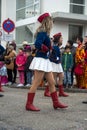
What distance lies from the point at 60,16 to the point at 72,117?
13.7m

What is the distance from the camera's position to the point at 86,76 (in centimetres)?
1373

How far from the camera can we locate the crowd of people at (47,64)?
8.31 meters

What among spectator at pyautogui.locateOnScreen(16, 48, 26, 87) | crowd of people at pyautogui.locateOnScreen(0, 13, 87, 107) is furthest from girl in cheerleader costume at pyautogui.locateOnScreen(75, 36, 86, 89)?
spectator at pyautogui.locateOnScreen(16, 48, 26, 87)

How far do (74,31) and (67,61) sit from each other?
30.6 ft

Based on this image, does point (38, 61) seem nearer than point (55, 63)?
Yes

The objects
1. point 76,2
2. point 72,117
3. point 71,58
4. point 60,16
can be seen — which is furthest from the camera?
point 76,2

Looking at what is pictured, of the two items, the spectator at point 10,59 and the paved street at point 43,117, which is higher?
the spectator at point 10,59

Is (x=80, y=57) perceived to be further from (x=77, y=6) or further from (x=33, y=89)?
(x=77, y=6)

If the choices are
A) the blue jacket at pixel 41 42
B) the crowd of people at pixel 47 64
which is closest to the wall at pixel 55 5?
the crowd of people at pixel 47 64

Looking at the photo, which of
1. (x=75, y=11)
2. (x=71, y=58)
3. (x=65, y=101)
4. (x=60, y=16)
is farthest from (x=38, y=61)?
(x=75, y=11)

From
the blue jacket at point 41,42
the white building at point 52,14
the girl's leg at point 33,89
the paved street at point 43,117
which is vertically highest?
the white building at point 52,14

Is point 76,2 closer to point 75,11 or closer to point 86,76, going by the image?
point 75,11

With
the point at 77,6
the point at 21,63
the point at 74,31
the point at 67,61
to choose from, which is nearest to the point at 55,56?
the point at 67,61

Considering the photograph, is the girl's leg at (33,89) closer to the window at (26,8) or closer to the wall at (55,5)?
the wall at (55,5)
